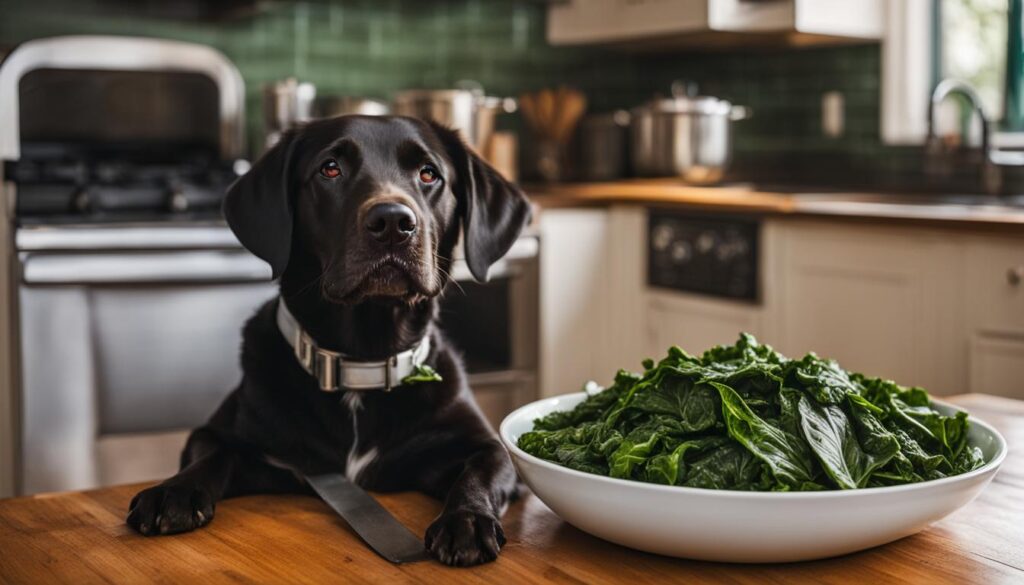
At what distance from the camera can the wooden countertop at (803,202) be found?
8.90ft

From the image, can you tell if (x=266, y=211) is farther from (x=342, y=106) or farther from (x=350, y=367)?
(x=342, y=106)

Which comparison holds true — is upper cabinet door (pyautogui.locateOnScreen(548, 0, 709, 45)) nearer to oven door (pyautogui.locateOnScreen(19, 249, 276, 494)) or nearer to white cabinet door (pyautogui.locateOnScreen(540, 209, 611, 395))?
white cabinet door (pyautogui.locateOnScreen(540, 209, 611, 395))

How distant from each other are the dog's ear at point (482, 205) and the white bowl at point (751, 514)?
2.01 ft

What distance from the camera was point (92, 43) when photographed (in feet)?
10.9

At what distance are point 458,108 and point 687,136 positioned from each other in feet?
2.65

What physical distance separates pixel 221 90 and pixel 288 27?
1.47ft

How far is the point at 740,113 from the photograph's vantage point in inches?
155

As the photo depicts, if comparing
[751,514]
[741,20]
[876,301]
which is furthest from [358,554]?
[741,20]

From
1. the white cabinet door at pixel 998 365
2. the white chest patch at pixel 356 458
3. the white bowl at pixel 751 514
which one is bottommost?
the white cabinet door at pixel 998 365

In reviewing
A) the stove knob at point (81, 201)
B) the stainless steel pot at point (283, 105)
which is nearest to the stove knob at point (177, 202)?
the stove knob at point (81, 201)

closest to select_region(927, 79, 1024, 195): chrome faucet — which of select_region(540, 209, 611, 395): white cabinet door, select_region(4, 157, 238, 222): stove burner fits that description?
select_region(540, 209, 611, 395): white cabinet door

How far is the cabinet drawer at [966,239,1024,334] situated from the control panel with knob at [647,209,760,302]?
684 millimetres

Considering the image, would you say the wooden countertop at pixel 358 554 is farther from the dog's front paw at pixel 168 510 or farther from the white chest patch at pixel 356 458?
the white chest patch at pixel 356 458

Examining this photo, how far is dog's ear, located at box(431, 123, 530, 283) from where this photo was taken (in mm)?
1485
